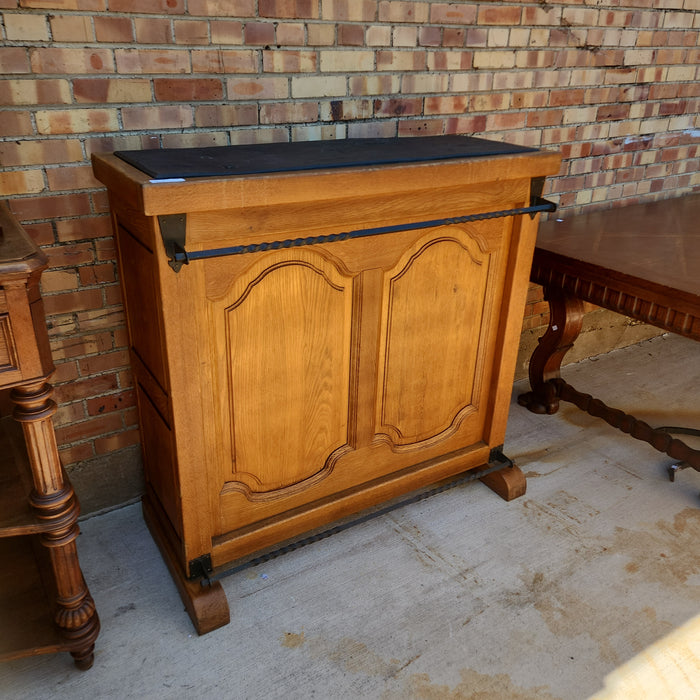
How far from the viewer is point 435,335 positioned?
2033mm

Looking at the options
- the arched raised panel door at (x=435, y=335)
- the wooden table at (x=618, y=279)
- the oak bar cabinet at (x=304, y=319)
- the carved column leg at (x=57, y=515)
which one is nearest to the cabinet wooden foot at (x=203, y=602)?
the oak bar cabinet at (x=304, y=319)

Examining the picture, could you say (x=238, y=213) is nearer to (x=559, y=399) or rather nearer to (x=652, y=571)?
(x=652, y=571)

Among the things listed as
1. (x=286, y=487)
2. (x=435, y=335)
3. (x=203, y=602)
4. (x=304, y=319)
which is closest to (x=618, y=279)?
(x=435, y=335)

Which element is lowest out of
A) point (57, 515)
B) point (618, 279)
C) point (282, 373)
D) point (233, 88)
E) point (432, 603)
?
point (432, 603)

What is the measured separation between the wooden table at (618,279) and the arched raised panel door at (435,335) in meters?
0.56

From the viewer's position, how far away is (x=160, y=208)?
4.47 feet

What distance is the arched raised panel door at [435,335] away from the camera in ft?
6.21

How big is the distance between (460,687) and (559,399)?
1.59 m

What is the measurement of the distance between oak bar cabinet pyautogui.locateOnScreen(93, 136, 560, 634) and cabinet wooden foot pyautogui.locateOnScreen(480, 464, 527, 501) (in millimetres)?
264

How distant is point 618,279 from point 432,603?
1.32 meters

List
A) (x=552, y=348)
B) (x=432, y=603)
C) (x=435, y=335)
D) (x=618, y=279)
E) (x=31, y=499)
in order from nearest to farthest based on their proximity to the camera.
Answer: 1. (x=31, y=499)
2. (x=432, y=603)
3. (x=435, y=335)
4. (x=618, y=279)
5. (x=552, y=348)

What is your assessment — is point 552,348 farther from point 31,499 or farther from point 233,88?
point 31,499

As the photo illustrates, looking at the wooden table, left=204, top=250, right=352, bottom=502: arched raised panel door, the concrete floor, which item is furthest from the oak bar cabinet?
the wooden table

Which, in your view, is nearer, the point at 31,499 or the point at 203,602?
the point at 31,499
